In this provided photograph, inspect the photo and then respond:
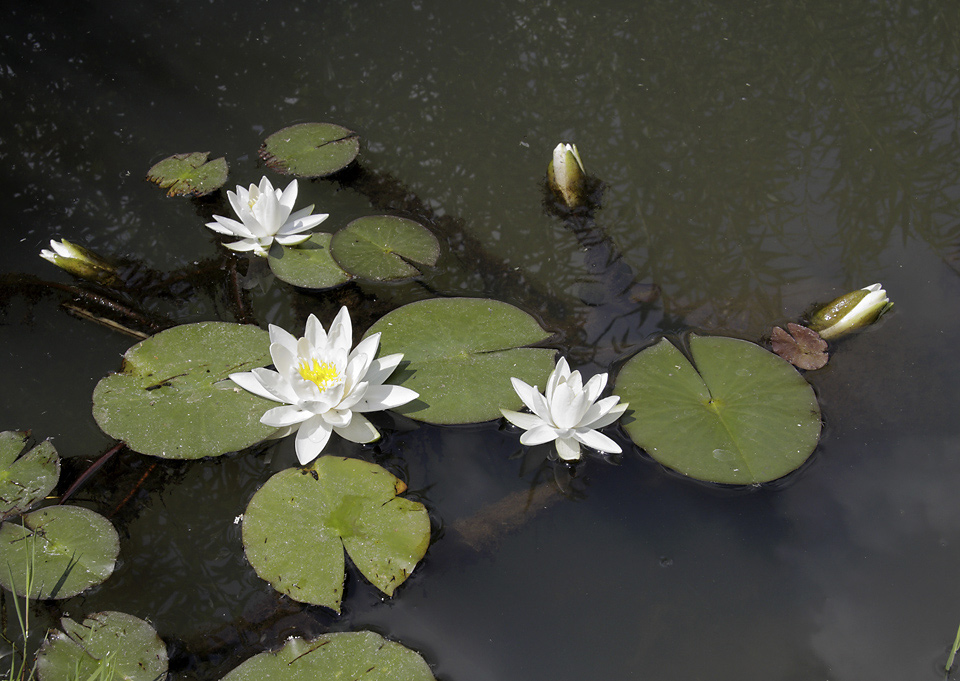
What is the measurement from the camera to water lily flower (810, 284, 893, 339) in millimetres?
2598

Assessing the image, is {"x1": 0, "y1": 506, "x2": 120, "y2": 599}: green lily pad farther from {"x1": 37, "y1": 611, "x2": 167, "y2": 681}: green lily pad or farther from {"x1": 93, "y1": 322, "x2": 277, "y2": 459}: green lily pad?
{"x1": 93, "y1": 322, "x2": 277, "y2": 459}: green lily pad

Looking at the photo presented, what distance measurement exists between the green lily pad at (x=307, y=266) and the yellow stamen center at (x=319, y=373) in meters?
0.64

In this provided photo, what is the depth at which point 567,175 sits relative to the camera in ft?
10.4

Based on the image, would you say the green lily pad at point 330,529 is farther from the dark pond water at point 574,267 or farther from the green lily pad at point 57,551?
the green lily pad at point 57,551

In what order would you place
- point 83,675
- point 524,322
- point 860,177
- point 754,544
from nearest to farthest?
point 83,675, point 754,544, point 524,322, point 860,177

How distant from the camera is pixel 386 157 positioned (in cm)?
348

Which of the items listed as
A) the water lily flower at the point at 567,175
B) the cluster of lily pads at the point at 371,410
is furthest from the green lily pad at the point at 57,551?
the water lily flower at the point at 567,175

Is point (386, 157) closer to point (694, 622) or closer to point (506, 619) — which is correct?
point (506, 619)

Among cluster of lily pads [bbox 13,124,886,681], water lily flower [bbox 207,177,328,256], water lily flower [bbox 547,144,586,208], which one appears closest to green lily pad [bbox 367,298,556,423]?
cluster of lily pads [bbox 13,124,886,681]

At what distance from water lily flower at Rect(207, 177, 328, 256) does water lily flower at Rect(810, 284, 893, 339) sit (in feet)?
7.93

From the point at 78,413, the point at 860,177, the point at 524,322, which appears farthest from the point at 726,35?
the point at 78,413

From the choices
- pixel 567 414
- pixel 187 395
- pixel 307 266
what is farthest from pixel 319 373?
pixel 567 414

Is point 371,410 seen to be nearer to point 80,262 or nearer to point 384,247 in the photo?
point 384,247

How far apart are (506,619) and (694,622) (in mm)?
660
